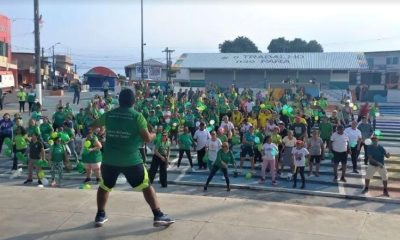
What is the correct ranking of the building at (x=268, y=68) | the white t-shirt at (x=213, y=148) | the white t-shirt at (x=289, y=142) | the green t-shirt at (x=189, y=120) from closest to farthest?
1. the white t-shirt at (x=213, y=148)
2. the white t-shirt at (x=289, y=142)
3. the green t-shirt at (x=189, y=120)
4. the building at (x=268, y=68)

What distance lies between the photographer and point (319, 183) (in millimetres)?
11945

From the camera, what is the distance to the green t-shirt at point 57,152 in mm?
11219

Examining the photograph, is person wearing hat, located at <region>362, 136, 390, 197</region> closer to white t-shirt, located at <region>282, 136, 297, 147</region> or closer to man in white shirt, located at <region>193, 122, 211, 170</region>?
white t-shirt, located at <region>282, 136, 297, 147</region>

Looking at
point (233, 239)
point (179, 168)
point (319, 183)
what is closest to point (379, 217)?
point (233, 239)

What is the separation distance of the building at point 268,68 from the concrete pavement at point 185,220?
109 ft

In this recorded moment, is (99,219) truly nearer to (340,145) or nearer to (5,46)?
(340,145)

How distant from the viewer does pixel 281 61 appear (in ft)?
135

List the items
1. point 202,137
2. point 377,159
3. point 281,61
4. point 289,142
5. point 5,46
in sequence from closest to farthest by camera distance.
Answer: point 377,159 → point 289,142 → point 202,137 → point 281,61 → point 5,46

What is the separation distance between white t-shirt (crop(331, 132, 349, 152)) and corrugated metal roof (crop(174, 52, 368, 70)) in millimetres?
28704

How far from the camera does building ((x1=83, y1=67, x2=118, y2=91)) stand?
41.2 m

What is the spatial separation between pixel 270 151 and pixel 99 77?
33.1 meters

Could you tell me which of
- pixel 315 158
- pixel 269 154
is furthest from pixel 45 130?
pixel 315 158

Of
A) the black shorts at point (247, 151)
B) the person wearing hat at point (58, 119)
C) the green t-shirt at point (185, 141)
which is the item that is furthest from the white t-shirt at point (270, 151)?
the person wearing hat at point (58, 119)

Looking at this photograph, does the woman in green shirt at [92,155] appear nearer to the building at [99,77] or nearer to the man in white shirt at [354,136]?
the man in white shirt at [354,136]
